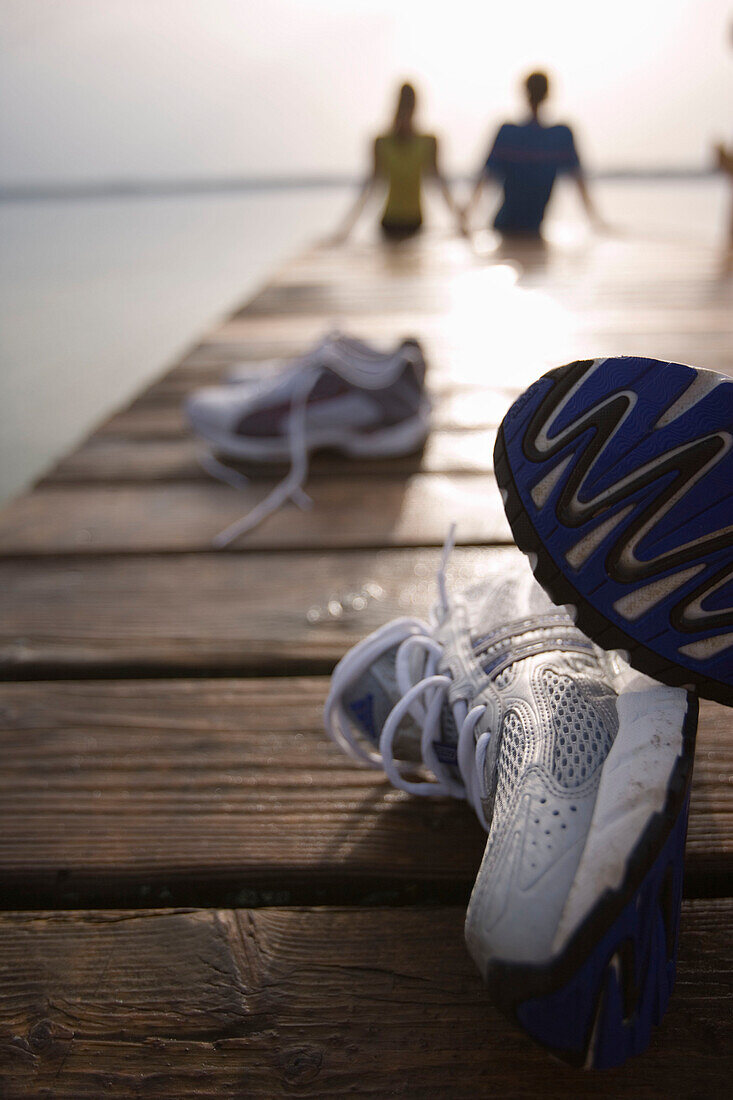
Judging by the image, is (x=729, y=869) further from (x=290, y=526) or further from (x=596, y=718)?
(x=290, y=526)

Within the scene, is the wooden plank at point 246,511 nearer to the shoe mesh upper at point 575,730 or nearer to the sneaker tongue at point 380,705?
the sneaker tongue at point 380,705

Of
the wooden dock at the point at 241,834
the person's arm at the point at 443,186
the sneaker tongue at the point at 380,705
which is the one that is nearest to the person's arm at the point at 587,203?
the person's arm at the point at 443,186

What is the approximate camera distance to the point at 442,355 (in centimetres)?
212

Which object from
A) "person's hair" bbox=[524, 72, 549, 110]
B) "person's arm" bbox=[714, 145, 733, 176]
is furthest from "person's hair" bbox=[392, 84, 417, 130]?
"person's arm" bbox=[714, 145, 733, 176]

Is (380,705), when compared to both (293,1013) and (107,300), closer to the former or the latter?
(293,1013)

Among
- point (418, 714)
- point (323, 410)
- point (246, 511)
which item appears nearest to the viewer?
point (418, 714)

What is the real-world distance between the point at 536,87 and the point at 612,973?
3977 millimetres

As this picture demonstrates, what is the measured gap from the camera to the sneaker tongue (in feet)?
2.15

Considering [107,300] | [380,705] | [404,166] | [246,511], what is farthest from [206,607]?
[107,300]

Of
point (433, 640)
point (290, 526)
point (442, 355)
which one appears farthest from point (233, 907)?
point (442, 355)

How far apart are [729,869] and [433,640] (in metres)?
0.29

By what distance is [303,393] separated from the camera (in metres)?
1.38

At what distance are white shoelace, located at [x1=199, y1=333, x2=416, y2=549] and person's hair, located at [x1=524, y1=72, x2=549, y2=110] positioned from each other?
2.82 m

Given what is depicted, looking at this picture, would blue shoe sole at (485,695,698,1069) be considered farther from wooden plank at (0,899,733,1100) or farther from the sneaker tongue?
the sneaker tongue
